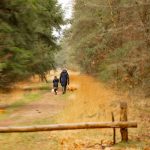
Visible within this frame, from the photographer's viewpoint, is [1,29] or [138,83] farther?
[138,83]

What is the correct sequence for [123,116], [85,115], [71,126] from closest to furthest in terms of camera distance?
[71,126]
[123,116]
[85,115]

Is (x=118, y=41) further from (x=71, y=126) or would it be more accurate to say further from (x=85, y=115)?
(x=71, y=126)

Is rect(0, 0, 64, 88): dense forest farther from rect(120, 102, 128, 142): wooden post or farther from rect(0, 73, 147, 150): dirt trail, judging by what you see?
rect(120, 102, 128, 142): wooden post

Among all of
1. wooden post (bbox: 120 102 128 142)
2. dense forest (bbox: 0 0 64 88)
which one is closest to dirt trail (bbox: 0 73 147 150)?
wooden post (bbox: 120 102 128 142)

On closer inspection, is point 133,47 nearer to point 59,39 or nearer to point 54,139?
point 54,139

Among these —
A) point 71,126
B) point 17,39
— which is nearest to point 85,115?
point 17,39

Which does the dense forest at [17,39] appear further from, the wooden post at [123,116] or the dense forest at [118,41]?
the wooden post at [123,116]

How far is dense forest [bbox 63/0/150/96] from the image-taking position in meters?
19.6

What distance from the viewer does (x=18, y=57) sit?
62.2 feet

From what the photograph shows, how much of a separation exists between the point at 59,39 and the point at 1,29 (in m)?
23.8

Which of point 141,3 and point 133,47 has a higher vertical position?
point 141,3

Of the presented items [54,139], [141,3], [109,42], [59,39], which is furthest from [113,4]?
[59,39]

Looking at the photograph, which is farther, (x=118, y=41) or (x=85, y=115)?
(x=118, y=41)

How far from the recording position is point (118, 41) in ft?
86.7
